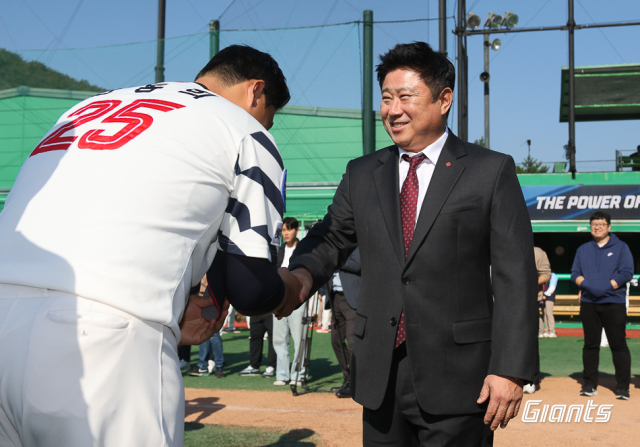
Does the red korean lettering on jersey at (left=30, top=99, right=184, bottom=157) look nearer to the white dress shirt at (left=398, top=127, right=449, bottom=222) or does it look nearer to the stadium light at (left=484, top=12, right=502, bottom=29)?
the white dress shirt at (left=398, top=127, right=449, bottom=222)

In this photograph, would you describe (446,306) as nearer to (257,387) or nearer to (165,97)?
(165,97)

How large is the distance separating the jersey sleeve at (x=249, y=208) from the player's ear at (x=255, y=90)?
0.45 m

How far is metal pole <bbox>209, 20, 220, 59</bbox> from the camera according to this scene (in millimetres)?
14430

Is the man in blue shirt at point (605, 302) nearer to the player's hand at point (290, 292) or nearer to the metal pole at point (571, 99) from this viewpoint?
the player's hand at point (290, 292)

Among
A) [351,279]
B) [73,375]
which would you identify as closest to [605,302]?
[351,279]

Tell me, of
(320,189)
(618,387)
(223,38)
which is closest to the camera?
(618,387)

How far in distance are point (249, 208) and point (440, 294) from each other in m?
0.97

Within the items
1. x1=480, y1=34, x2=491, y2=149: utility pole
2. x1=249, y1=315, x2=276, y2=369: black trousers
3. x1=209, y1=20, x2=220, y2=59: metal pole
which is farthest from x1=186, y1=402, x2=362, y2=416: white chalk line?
x1=480, y1=34, x2=491, y2=149: utility pole

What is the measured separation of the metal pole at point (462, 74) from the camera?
13953 millimetres

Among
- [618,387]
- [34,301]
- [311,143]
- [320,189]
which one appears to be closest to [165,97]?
Answer: [34,301]

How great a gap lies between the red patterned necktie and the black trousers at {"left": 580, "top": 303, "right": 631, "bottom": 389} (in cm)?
555

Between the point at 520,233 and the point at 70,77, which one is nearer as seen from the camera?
the point at 520,233

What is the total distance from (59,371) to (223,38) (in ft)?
46.9

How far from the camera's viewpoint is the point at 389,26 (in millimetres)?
13641
